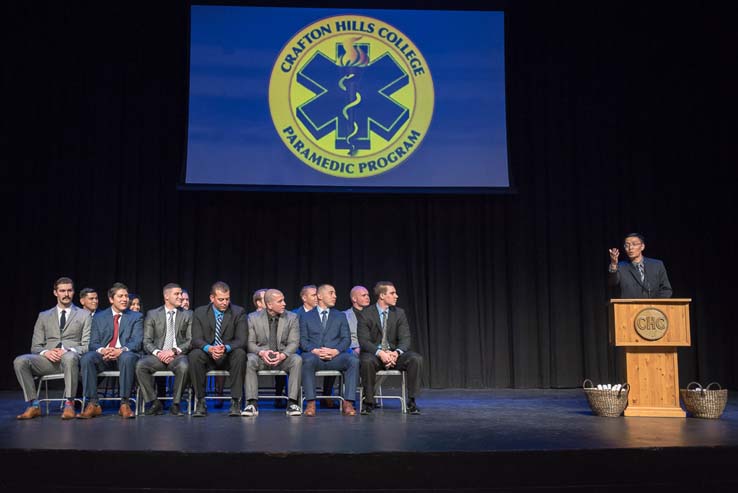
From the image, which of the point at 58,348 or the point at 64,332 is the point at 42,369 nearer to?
the point at 58,348

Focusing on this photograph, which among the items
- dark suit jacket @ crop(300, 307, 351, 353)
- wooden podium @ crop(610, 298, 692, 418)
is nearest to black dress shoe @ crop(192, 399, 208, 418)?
dark suit jacket @ crop(300, 307, 351, 353)

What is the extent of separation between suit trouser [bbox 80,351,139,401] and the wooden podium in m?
3.69

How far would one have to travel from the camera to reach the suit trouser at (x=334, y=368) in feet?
18.0

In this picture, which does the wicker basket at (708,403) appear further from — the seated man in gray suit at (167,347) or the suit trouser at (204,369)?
the seated man in gray suit at (167,347)

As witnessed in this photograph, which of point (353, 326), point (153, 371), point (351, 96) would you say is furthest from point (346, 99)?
point (153, 371)

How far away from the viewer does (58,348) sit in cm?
550

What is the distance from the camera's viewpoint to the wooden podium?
→ 518 cm

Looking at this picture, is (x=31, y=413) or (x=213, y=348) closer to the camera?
(x=31, y=413)

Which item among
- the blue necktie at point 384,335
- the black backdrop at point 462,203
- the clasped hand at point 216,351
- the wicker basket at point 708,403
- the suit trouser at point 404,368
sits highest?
the black backdrop at point 462,203

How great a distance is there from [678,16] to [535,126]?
7.01 ft

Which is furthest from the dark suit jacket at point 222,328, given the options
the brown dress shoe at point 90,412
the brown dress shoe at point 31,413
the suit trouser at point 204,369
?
the brown dress shoe at point 31,413

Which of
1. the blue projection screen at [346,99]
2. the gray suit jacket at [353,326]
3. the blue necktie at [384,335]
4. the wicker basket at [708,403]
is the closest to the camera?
the wicker basket at [708,403]

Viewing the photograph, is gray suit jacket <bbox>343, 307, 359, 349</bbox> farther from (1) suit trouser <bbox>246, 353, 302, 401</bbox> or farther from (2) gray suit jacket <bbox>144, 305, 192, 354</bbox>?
(2) gray suit jacket <bbox>144, 305, 192, 354</bbox>

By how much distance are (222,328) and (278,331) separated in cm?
46
